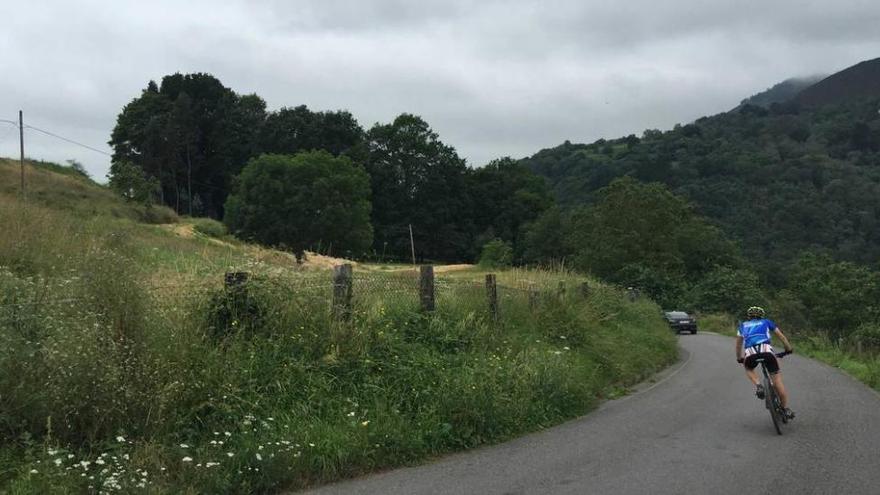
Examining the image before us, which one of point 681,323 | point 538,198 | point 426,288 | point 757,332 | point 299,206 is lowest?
point 681,323

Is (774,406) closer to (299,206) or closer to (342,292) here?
(342,292)

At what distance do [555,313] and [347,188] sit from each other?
5895cm

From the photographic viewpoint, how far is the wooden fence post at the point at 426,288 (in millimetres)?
10969

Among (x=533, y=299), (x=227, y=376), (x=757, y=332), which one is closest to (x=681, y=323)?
(x=533, y=299)

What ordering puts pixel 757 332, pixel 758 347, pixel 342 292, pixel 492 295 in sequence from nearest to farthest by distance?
pixel 342 292
pixel 758 347
pixel 757 332
pixel 492 295

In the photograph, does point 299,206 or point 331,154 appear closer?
point 299,206

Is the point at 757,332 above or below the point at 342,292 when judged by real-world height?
below

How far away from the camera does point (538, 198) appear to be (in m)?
105

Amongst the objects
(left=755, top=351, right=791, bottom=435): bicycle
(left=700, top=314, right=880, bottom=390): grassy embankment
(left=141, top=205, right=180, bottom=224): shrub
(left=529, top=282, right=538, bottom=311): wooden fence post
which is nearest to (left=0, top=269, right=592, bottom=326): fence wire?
(left=529, top=282, right=538, bottom=311): wooden fence post

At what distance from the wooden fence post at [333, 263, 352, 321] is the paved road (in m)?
2.41

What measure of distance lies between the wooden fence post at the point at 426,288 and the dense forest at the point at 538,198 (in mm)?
32961

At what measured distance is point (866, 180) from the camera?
369 ft

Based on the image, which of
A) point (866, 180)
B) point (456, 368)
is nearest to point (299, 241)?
point (456, 368)

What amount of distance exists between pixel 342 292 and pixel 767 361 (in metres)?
5.80
